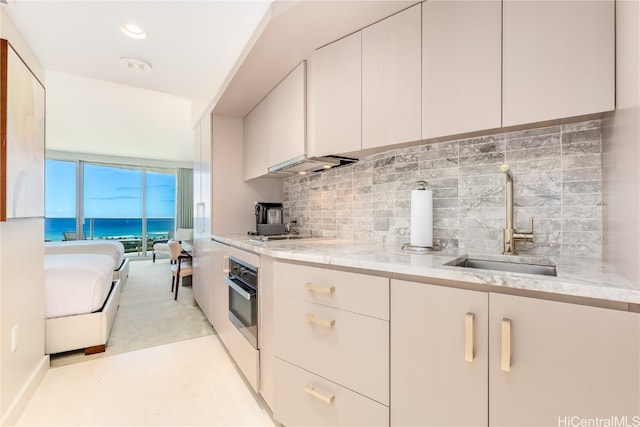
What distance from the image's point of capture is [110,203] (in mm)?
7395

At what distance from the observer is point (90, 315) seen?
2355 millimetres

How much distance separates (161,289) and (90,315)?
2234 mm

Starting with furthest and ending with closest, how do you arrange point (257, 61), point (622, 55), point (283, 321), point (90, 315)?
point (90, 315) → point (257, 61) → point (283, 321) → point (622, 55)

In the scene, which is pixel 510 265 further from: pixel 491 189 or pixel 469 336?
pixel 469 336

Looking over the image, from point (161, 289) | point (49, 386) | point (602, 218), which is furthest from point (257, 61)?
point (161, 289)

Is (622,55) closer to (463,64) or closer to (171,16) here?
(463,64)

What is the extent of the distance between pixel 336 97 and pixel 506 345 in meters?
1.42

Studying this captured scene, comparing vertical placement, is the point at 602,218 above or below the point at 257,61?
below

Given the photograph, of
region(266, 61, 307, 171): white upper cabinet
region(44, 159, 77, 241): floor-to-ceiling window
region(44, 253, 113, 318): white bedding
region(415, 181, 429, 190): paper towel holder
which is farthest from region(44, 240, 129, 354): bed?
region(44, 159, 77, 241): floor-to-ceiling window

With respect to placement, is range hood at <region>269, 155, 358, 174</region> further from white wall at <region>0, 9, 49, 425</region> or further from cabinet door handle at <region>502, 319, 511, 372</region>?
white wall at <region>0, 9, 49, 425</region>

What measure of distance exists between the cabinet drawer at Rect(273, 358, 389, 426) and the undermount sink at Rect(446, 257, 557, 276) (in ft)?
2.20

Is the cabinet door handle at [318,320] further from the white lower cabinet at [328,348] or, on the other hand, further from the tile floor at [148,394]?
the tile floor at [148,394]

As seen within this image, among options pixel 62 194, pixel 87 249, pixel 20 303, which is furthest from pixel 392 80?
pixel 62 194

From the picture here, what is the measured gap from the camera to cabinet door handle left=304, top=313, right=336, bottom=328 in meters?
1.23
